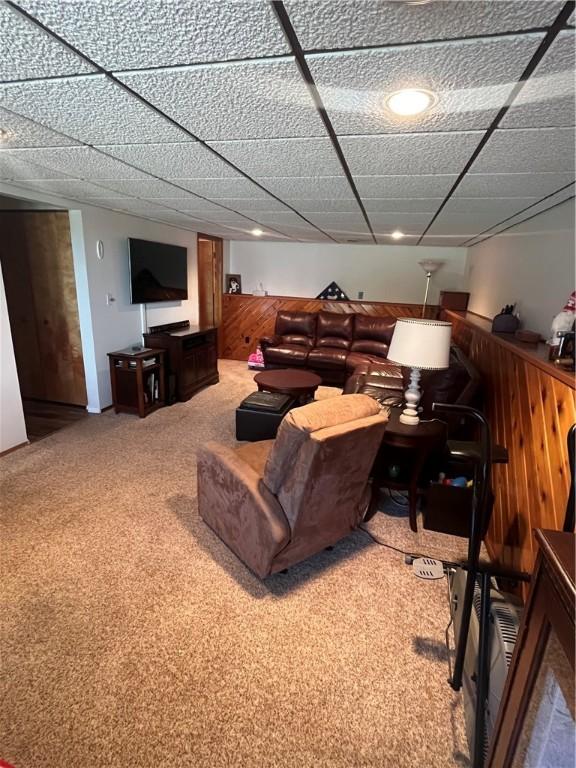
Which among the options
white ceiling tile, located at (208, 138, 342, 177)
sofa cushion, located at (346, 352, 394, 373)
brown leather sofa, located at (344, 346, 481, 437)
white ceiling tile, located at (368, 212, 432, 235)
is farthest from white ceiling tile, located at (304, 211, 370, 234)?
sofa cushion, located at (346, 352, 394, 373)

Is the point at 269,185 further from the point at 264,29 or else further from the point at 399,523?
the point at 399,523

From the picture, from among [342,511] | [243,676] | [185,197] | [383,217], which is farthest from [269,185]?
[243,676]

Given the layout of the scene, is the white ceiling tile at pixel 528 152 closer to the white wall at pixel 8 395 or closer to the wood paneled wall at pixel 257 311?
the white wall at pixel 8 395

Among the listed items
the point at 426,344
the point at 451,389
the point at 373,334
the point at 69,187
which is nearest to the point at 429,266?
the point at 373,334

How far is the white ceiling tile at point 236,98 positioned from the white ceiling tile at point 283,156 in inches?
3.9

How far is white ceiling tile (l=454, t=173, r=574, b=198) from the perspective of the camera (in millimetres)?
1903

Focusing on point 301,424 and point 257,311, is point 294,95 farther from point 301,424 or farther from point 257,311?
point 257,311

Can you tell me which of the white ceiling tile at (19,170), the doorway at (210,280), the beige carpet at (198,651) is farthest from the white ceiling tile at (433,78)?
the doorway at (210,280)

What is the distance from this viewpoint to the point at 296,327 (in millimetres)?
5895

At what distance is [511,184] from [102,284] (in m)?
3.70

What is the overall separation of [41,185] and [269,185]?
6.00 ft

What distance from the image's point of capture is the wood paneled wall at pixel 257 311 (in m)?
6.20

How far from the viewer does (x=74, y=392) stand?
4.11 metres

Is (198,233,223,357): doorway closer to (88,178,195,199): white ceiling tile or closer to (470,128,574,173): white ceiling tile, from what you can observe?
(88,178,195,199): white ceiling tile
